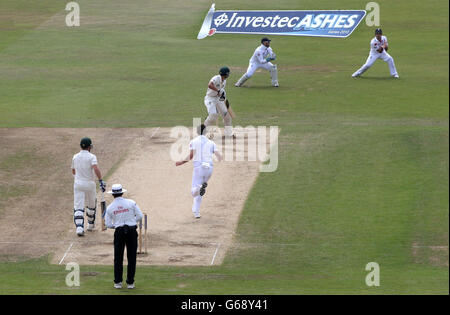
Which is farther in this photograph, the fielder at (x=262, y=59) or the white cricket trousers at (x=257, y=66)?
the white cricket trousers at (x=257, y=66)

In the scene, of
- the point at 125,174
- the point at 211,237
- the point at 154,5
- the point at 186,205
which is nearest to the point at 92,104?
the point at 125,174

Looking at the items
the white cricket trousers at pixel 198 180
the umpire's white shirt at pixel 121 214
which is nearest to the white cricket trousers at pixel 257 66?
the white cricket trousers at pixel 198 180

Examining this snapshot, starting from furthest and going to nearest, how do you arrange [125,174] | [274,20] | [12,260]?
[274,20] < [125,174] < [12,260]

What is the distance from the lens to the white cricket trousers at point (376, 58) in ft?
115

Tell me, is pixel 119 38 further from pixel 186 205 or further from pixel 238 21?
pixel 186 205

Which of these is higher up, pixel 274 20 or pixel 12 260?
pixel 274 20

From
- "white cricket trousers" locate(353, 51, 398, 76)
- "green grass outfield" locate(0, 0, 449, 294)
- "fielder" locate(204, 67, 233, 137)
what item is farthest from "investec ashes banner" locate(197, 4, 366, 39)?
"fielder" locate(204, 67, 233, 137)

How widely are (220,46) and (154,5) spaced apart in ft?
38.5

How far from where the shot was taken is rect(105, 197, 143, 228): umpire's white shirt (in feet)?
54.5

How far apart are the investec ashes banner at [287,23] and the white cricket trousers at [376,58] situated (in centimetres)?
957

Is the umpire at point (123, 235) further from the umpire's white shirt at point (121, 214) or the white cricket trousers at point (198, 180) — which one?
the white cricket trousers at point (198, 180)

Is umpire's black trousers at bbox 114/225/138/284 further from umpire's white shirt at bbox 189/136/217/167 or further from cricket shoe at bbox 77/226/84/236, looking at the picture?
umpire's white shirt at bbox 189/136/217/167

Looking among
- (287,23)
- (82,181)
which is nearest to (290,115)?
(82,181)

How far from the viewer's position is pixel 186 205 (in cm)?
2203
